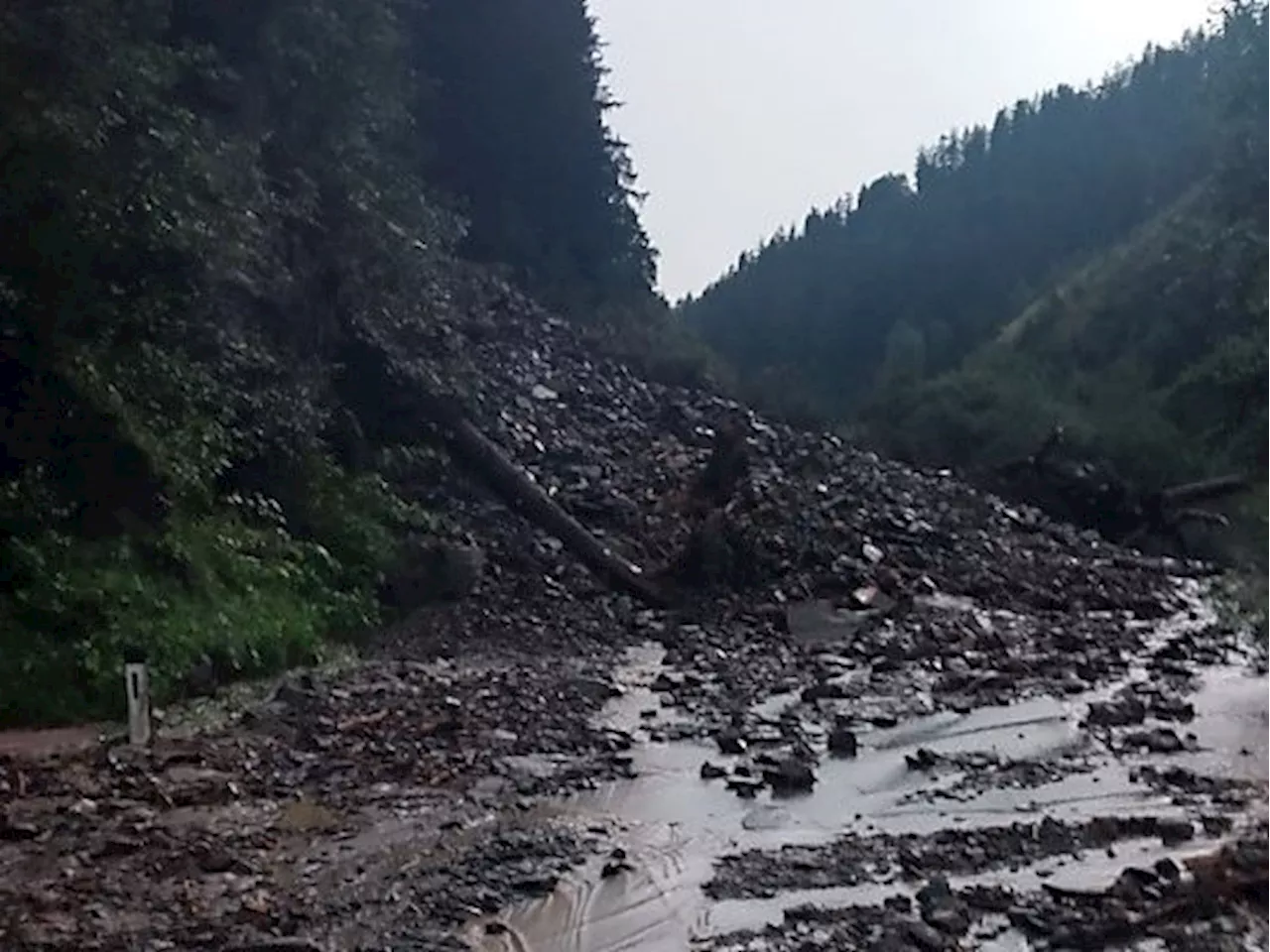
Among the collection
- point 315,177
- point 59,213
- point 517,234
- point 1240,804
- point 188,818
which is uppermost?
point 517,234

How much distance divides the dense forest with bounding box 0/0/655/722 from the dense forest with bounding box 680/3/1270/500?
39.3 feet

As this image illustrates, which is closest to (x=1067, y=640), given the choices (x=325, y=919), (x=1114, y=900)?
(x=1114, y=900)

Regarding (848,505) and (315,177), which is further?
(848,505)

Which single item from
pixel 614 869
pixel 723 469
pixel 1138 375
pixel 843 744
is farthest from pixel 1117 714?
pixel 1138 375

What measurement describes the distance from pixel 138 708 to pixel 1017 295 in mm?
71527

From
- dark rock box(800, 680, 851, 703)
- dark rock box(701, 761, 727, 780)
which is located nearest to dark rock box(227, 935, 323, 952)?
dark rock box(701, 761, 727, 780)

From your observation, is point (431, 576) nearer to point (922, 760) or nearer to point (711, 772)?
point (711, 772)

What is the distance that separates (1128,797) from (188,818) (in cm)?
530

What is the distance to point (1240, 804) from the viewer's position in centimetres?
901

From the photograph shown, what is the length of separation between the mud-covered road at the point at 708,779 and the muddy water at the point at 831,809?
1.3 inches

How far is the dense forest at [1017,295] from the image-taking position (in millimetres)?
41688

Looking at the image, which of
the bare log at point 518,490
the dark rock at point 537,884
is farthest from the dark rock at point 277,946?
the bare log at point 518,490

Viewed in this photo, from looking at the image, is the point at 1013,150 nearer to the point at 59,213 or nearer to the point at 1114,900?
the point at 59,213

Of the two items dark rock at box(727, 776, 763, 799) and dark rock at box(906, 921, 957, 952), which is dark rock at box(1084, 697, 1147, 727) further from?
dark rock at box(906, 921, 957, 952)
